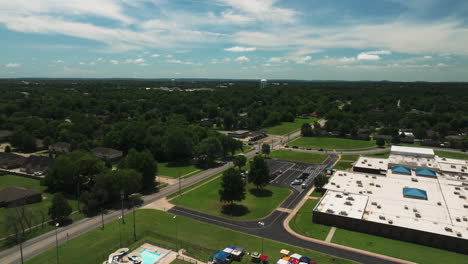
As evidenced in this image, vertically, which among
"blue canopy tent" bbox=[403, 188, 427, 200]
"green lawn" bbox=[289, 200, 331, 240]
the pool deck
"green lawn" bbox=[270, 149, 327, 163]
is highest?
"blue canopy tent" bbox=[403, 188, 427, 200]

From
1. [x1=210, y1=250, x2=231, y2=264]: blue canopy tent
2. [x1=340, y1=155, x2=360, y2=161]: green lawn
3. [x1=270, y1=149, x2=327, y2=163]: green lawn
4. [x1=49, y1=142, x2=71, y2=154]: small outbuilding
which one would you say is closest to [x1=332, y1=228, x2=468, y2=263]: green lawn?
[x1=210, y1=250, x2=231, y2=264]: blue canopy tent

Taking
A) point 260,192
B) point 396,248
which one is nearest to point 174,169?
point 260,192

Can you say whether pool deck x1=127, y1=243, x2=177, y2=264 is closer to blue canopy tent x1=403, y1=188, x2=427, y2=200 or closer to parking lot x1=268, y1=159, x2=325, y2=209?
parking lot x1=268, y1=159, x2=325, y2=209

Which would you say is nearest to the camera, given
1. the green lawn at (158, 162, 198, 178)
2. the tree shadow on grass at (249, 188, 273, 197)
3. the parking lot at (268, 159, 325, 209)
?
the parking lot at (268, 159, 325, 209)

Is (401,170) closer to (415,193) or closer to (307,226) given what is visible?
(415,193)

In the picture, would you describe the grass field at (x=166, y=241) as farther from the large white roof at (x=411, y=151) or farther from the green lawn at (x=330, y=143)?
the green lawn at (x=330, y=143)
